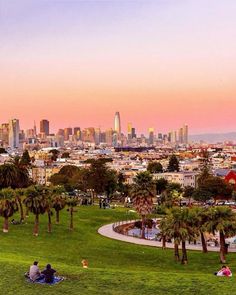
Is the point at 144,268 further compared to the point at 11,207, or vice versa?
the point at 11,207

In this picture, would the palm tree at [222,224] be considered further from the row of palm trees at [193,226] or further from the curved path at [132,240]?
the curved path at [132,240]

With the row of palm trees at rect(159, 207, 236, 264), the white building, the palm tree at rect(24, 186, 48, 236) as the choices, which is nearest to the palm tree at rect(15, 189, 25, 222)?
the palm tree at rect(24, 186, 48, 236)

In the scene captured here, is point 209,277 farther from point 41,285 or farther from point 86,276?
point 41,285

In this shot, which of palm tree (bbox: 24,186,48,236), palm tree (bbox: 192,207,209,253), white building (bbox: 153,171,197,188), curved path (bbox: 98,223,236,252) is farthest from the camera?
white building (bbox: 153,171,197,188)

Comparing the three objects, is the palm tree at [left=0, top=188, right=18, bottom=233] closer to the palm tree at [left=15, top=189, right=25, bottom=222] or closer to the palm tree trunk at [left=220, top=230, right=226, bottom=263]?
the palm tree at [left=15, top=189, right=25, bottom=222]

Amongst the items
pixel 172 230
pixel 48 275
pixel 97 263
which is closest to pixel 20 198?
pixel 97 263

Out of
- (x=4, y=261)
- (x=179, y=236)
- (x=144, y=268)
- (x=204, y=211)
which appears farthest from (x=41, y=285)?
(x=204, y=211)

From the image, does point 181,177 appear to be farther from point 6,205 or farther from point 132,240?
point 6,205
